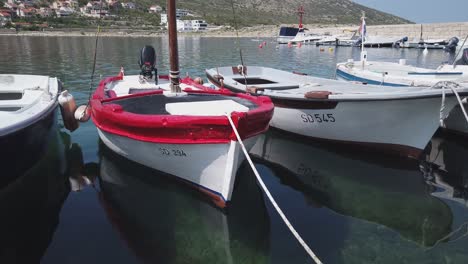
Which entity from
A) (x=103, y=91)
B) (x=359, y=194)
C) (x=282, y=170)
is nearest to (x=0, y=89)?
(x=103, y=91)

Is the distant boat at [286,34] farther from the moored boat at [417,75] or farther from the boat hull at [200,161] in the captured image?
the boat hull at [200,161]

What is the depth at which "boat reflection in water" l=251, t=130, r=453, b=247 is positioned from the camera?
6723 millimetres

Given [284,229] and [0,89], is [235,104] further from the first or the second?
[0,89]

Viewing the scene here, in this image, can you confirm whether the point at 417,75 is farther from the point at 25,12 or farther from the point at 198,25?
the point at 25,12

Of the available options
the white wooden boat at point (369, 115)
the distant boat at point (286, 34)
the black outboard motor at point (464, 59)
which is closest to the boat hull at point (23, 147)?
the white wooden boat at point (369, 115)

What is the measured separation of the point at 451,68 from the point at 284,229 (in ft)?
40.0

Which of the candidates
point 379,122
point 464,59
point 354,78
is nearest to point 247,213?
point 379,122

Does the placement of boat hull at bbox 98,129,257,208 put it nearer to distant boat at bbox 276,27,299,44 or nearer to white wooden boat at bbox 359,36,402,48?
white wooden boat at bbox 359,36,402,48

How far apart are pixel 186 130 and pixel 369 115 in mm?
5124

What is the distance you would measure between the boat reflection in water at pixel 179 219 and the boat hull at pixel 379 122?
9.02ft

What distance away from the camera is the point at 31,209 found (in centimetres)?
662

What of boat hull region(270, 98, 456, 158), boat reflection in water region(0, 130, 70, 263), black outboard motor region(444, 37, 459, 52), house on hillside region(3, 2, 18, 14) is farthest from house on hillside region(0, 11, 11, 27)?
boat hull region(270, 98, 456, 158)

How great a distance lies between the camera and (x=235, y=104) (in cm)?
737

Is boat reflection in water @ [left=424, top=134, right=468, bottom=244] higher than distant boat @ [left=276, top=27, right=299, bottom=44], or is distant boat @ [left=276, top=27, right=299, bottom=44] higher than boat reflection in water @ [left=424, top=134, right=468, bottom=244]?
distant boat @ [left=276, top=27, right=299, bottom=44]
